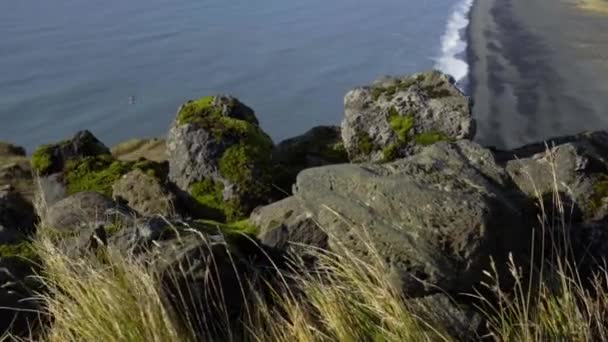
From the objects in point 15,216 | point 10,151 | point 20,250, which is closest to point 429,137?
point 20,250

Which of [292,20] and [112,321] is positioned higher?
[112,321]

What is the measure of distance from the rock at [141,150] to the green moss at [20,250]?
8.66 metres

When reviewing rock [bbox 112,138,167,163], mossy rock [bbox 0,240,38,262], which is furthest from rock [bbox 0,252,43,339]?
rock [bbox 112,138,167,163]

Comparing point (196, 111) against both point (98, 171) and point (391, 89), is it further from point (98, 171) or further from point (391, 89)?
point (391, 89)

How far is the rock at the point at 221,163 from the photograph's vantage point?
894 cm

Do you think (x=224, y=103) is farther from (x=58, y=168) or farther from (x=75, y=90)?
(x=75, y=90)

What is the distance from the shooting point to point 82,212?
8391mm

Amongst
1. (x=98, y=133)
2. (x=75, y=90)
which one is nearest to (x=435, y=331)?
(x=98, y=133)

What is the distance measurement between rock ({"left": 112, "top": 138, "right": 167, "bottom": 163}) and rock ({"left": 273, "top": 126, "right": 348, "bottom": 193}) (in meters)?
5.96

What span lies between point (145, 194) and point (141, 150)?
931cm

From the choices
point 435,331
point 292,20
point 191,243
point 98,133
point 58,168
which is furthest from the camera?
point 292,20

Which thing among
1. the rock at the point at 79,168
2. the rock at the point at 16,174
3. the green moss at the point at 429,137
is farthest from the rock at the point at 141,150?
the green moss at the point at 429,137

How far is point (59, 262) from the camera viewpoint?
574 cm

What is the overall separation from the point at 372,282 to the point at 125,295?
→ 1658mm
